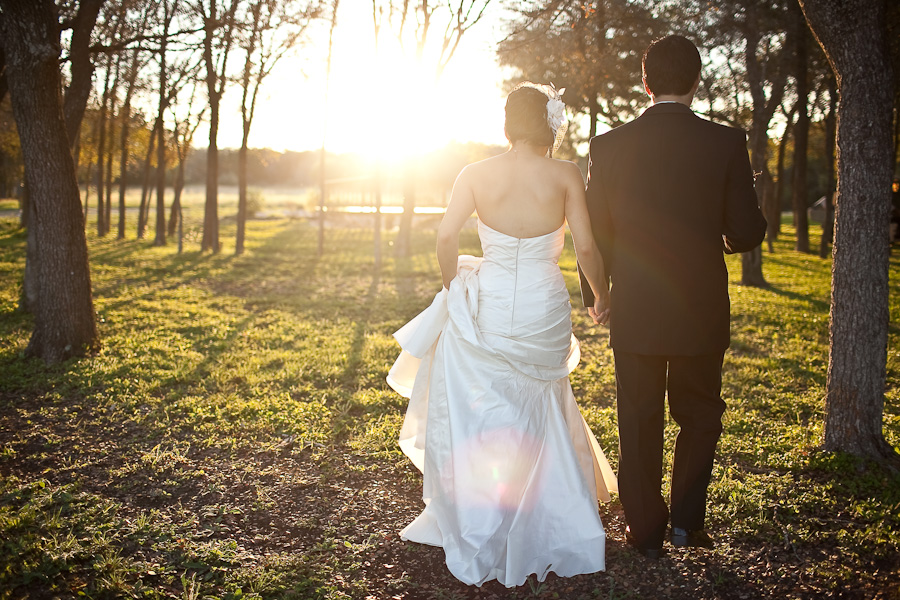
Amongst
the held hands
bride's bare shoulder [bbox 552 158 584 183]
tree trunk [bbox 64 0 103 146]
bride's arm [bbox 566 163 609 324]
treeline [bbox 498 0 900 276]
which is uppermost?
treeline [bbox 498 0 900 276]

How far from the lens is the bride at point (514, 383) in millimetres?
3023

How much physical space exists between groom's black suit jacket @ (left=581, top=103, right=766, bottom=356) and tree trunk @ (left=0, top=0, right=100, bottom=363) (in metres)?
5.80

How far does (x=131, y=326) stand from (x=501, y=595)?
23.9 feet

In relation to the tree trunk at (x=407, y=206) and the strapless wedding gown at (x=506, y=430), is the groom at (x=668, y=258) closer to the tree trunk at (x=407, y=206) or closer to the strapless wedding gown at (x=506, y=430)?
the strapless wedding gown at (x=506, y=430)

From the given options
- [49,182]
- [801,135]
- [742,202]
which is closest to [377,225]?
[49,182]

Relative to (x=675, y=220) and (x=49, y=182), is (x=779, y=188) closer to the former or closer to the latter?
(x=675, y=220)

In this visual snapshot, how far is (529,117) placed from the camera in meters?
3.12

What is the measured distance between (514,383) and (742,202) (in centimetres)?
138

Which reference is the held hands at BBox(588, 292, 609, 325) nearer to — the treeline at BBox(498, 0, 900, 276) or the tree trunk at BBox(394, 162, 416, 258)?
the treeline at BBox(498, 0, 900, 276)

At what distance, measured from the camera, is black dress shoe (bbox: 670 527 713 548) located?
320 cm

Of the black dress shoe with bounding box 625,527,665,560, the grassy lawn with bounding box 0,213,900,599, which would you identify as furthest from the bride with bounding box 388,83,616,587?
the black dress shoe with bounding box 625,527,665,560

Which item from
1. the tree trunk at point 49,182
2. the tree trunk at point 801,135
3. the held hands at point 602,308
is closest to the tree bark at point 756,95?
the tree trunk at point 801,135

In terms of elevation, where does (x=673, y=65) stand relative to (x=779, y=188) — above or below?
below

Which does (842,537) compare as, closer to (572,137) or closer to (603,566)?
(603,566)
